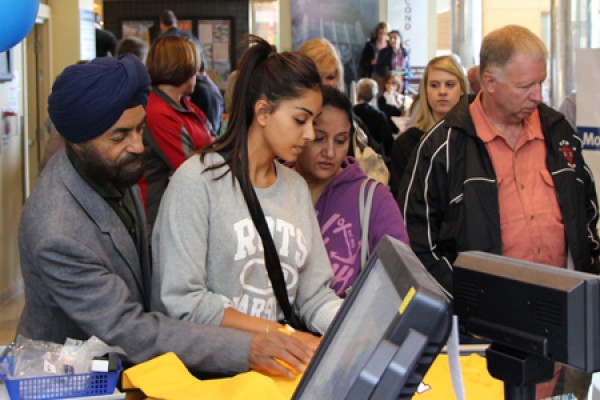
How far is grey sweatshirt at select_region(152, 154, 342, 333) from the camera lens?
2.34m

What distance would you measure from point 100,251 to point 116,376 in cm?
40

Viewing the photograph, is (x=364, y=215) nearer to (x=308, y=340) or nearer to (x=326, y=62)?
(x=308, y=340)

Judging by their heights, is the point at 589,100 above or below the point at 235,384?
above

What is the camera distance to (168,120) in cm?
466

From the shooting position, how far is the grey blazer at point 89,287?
2225 millimetres

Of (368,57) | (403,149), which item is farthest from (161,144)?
(368,57)

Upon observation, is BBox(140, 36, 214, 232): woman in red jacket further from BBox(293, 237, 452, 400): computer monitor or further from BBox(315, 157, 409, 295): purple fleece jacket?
BBox(293, 237, 452, 400): computer monitor

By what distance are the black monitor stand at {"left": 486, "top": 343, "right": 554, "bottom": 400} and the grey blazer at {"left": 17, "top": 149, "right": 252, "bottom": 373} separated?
1.07 meters

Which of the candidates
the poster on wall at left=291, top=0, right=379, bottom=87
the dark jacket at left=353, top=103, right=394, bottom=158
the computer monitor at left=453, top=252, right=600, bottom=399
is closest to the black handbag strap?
the computer monitor at left=453, top=252, right=600, bottom=399

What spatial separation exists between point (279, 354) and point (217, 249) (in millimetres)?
329

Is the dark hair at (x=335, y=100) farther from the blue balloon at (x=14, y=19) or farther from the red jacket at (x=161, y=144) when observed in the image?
the red jacket at (x=161, y=144)

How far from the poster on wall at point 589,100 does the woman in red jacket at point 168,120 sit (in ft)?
6.21

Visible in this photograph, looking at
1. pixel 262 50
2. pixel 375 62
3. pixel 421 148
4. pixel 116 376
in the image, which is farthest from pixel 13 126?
pixel 375 62

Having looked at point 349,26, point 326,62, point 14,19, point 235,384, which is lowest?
point 235,384
